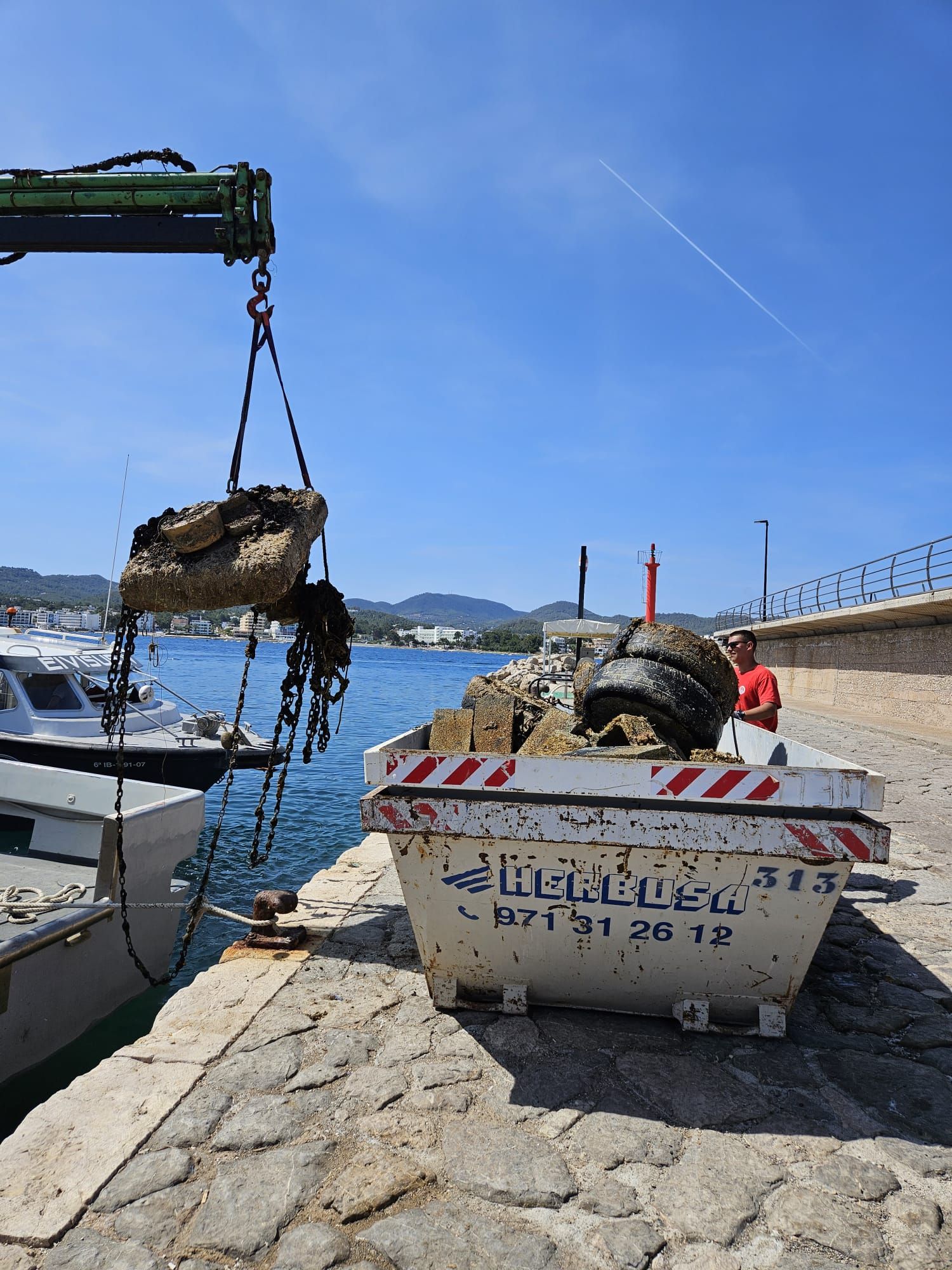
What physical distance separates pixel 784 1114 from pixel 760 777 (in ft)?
4.15

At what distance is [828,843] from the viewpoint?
288 centimetres

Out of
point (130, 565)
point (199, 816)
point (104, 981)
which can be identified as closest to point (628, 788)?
point (130, 565)

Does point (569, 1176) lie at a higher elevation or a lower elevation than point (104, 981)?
higher

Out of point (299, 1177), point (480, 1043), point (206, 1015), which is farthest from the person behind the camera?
point (206, 1015)

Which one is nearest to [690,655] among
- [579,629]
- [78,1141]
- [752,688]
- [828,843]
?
[828,843]

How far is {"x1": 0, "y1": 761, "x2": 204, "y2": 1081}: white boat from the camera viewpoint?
484 centimetres

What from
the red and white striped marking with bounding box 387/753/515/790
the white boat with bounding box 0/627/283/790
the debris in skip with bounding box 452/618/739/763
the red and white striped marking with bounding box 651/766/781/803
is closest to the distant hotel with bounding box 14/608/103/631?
the white boat with bounding box 0/627/283/790

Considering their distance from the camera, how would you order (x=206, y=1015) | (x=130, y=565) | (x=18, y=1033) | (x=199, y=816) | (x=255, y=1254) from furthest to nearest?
(x=199, y=816) < (x=18, y=1033) < (x=130, y=565) < (x=206, y=1015) < (x=255, y=1254)

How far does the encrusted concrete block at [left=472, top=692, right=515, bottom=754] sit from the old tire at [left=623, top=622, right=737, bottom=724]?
36.1 inches

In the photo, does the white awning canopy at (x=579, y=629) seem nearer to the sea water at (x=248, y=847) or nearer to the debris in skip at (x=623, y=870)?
the sea water at (x=248, y=847)

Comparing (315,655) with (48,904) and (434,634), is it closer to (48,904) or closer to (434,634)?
(48,904)

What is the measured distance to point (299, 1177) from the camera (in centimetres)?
248

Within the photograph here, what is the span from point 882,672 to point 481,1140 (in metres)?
23.9

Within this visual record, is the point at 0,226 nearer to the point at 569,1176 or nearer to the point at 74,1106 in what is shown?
the point at 74,1106
